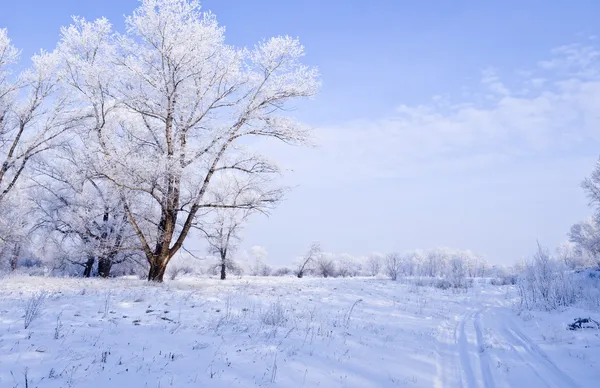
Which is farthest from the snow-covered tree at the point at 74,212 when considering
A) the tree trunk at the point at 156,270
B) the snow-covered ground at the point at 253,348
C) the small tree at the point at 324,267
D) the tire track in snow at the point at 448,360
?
the small tree at the point at 324,267

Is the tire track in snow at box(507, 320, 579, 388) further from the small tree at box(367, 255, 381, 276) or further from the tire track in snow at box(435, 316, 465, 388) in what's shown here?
the small tree at box(367, 255, 381, 276)

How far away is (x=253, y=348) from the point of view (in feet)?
19.1

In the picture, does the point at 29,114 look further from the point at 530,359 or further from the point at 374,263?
the point at 374,263

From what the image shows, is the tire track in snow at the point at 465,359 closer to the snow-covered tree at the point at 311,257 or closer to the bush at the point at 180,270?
the bush at the point at 180,270

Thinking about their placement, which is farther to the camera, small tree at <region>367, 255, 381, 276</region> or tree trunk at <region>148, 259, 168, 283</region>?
small tree at <region>367, 255, 381, 276</region>

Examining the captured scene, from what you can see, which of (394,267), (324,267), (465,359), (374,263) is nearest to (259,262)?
(324,267)

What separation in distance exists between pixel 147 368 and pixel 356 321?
6.39 m

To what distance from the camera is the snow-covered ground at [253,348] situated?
438 cm

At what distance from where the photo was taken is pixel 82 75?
1430 cm

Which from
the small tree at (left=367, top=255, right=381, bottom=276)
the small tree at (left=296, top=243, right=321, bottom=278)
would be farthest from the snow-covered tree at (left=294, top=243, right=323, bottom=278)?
the small tree at (left=367, top=255, right=381, bottom=276)

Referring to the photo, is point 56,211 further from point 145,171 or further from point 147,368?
point 147,368

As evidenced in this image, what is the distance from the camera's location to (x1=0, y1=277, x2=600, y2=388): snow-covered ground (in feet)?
14.4

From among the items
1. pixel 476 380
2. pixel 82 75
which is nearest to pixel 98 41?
pixel 82 75

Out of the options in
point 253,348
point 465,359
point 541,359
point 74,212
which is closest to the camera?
point 253,348
